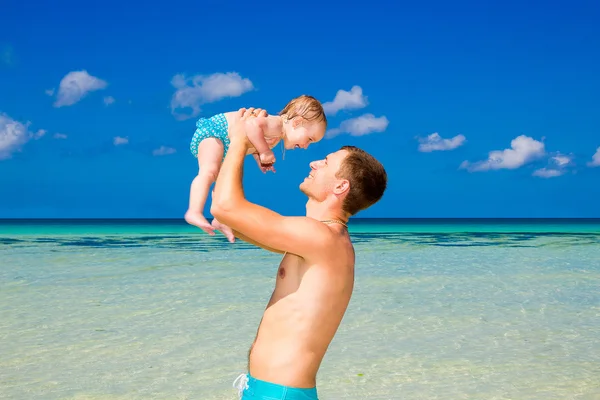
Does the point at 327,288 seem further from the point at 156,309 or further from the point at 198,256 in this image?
the point at 198,256

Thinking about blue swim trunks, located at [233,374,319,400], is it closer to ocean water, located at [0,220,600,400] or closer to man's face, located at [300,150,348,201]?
man's face, located at [300,150,348,201]

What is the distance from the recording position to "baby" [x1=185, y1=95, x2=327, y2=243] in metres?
3.35

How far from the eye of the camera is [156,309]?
29.3 ft

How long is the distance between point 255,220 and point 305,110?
1.24 meters

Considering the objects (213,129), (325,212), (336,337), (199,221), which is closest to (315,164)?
(325,212)

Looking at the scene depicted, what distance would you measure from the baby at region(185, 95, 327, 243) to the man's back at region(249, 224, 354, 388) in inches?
26.8

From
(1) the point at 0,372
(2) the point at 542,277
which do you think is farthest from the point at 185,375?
(2) the point at 542,277

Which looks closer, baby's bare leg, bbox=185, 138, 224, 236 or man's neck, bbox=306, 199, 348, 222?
man's neck, bbox=306, 199, 348, 222

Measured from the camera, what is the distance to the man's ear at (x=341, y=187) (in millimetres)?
2738

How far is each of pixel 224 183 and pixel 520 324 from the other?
659cm

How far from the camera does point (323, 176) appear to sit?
278cm

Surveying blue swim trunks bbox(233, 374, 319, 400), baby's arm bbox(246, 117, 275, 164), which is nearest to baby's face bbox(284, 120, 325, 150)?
baby's arm bbox(246, 117, 275, 164)

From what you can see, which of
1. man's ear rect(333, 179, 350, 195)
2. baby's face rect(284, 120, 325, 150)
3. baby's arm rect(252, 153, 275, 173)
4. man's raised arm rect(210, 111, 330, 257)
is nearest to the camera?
man's raised arm rect(210, 111, 330, 257)

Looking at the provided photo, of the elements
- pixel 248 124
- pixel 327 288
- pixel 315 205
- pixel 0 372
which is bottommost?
pixel 0 372
